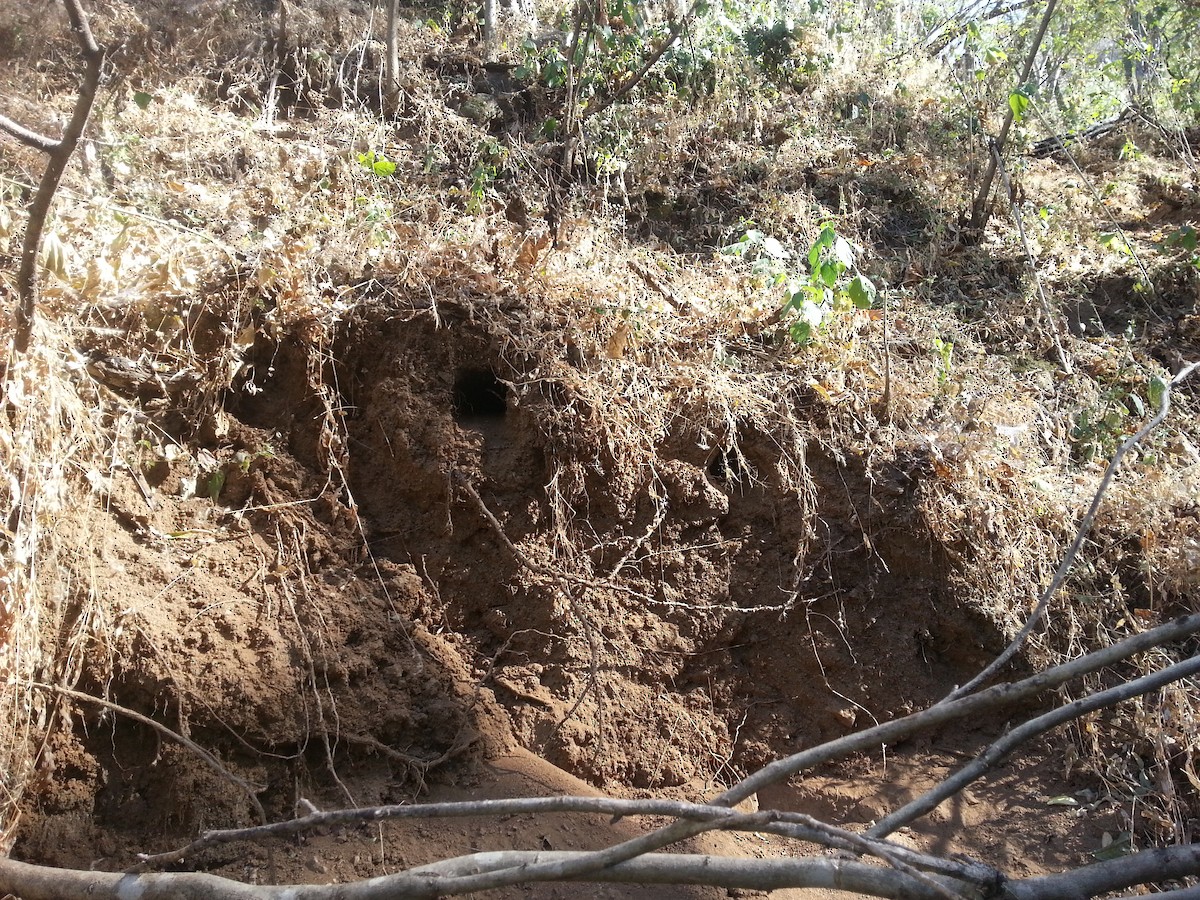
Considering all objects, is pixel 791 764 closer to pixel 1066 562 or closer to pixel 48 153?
pixel 1066 562

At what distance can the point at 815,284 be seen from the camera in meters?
4.56

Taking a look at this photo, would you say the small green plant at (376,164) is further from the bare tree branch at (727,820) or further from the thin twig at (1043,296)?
the bare tree branch at (727,820)

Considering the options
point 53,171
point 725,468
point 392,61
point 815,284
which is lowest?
point 725,468

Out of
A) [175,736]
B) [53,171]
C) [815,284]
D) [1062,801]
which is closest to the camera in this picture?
[53,171]

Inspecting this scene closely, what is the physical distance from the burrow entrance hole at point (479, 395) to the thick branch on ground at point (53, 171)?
170 cm

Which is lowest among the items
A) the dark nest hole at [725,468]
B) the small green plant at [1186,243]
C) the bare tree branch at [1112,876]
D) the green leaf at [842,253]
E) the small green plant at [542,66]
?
the bare tree branch at [1112,876]

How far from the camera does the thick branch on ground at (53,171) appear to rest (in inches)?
91.1

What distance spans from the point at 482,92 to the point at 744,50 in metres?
2.29

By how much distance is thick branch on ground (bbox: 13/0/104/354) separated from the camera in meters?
2.31

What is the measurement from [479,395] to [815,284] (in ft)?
5.95

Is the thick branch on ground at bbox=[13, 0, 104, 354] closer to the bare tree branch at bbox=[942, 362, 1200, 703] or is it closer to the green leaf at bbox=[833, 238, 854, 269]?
the bare tree branch at bbox=[942, 362, 1200, 703]

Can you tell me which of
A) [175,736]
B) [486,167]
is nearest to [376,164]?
[486,167]

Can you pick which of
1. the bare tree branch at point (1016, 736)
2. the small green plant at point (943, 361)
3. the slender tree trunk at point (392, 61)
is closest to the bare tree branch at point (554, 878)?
the bare tree branch at point (1016, 736)

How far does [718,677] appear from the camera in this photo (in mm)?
4098
